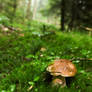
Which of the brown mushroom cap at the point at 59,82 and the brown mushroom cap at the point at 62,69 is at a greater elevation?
the brown mushroom cap at the point at 62,69

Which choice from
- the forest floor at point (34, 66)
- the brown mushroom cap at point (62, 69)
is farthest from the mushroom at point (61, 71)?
the forest floor at point (34, 66)

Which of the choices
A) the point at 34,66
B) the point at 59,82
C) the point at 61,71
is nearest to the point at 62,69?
the point at 61,71

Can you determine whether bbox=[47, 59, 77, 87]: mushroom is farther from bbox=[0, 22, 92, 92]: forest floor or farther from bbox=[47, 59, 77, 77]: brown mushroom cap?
bbox=[0, 22, 92, 92]: forest floor

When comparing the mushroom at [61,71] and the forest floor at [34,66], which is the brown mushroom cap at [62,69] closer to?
the mushroom at [61,71]

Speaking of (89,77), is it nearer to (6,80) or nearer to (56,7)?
(6,80)

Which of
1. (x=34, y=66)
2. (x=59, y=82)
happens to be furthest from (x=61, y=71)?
(x=34, y=66)

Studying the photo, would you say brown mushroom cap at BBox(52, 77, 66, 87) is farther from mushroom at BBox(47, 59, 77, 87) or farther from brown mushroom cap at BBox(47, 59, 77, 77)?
brown mushroom cap at BBox(47, 59, 77, 77)

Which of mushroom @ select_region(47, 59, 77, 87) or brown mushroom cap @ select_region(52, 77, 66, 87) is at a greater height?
mushroom @ select_region(47, 59, 77, 87)

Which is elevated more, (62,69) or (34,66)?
(62,69)

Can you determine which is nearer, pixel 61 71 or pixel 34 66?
pixel 61 71

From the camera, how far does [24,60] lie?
106 inches

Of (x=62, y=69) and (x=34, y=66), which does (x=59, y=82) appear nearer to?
(x=62, y=69)

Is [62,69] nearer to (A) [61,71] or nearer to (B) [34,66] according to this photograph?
(A) [61,71]

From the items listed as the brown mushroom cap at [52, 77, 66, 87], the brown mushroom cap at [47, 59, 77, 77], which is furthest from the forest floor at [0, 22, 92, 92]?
the brown mushroom cap at [47, 59, 77, 77]
